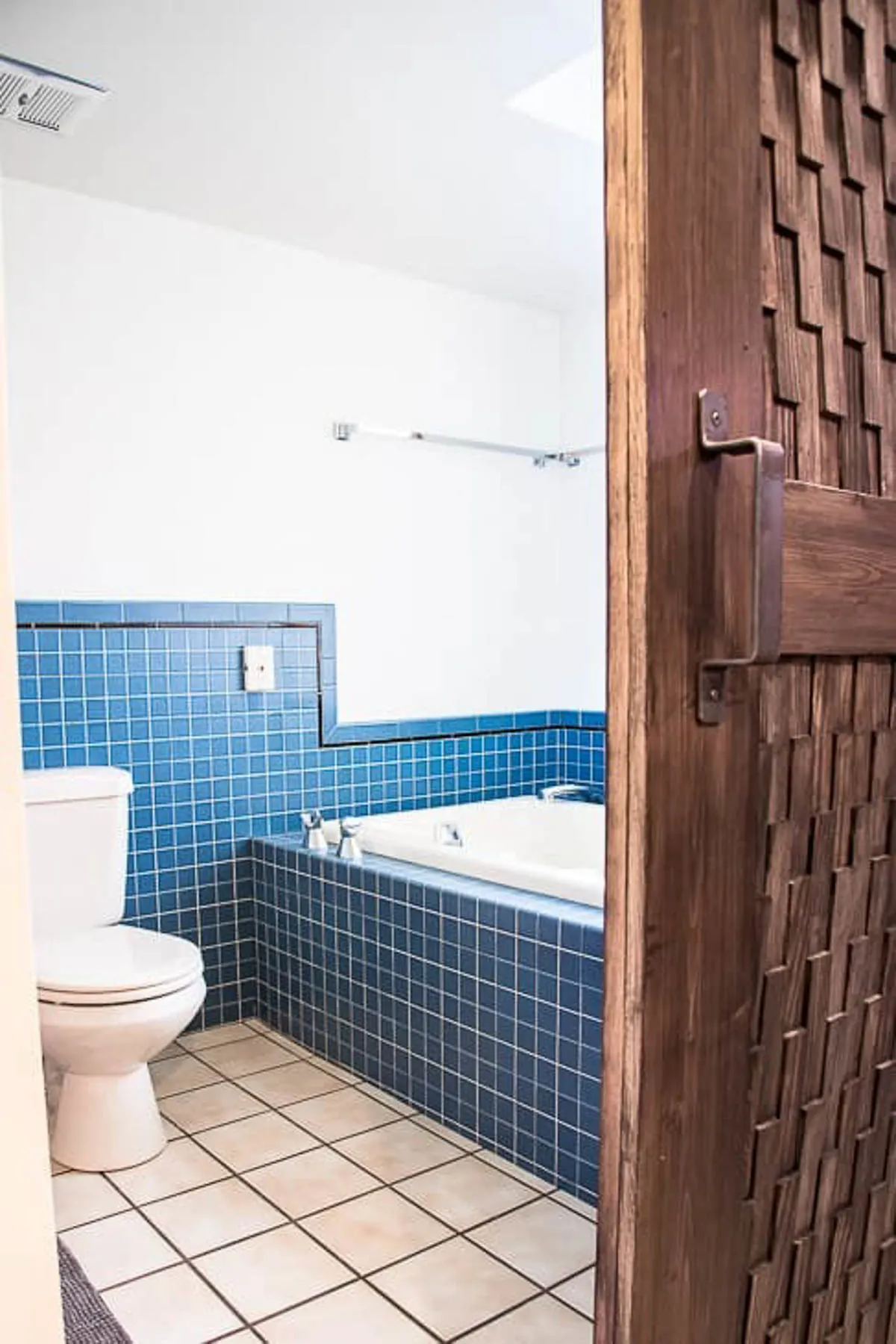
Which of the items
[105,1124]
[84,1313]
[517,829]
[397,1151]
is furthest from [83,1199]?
[517,829]

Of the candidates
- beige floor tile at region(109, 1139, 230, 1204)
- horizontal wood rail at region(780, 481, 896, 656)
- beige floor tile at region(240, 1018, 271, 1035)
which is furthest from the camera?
beige floor tile at region(240, 1018, 271, 1035)

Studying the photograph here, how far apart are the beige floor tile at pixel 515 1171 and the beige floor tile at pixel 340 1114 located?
271 mm

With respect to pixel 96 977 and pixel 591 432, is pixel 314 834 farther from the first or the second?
pixel 591 432

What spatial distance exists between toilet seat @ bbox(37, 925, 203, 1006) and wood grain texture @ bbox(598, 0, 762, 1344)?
1508 mm

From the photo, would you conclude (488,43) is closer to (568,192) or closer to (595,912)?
(568,192)

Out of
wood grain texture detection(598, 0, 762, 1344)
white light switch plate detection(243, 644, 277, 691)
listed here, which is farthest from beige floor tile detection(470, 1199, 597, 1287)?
white light switch plate detection(243, 644, 277, 691)

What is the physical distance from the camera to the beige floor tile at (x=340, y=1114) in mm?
2370

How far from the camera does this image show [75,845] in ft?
8.29

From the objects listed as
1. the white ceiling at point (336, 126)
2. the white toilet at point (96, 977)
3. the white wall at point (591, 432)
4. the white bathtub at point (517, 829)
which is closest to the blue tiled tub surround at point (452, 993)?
the white bathtub at point (517, 829)

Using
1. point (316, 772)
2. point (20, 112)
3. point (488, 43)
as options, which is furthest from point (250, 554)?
point (488, 43)

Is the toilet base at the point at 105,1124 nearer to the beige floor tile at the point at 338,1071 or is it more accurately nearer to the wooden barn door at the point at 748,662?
the beige floor tile at the point at 338,1071

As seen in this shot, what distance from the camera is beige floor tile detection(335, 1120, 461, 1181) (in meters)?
2.19

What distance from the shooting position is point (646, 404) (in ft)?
2.70

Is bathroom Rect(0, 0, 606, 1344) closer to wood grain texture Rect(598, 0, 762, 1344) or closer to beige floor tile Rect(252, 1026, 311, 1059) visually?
beige floor tile Rect(252, 1026, 311, 1059)
